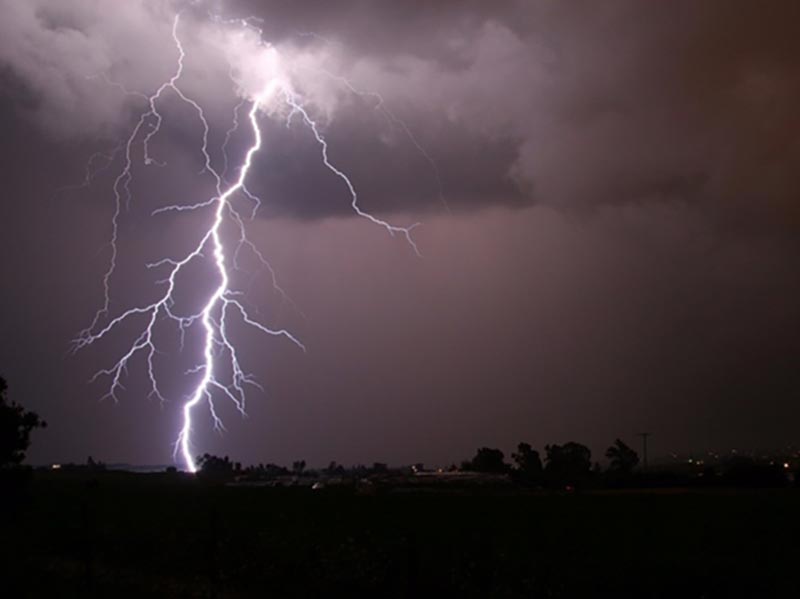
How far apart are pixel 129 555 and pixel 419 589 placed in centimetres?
816

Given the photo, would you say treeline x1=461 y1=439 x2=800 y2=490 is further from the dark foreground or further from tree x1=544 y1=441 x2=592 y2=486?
the dark foreground

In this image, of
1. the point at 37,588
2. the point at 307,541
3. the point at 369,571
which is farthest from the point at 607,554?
the point at 37,588

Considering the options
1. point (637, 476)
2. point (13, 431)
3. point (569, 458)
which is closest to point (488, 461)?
point (569, 458)

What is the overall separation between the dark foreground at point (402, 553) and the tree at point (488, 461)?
3040 inches

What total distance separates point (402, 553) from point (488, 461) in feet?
308

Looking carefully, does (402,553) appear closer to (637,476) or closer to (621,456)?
(637,476)

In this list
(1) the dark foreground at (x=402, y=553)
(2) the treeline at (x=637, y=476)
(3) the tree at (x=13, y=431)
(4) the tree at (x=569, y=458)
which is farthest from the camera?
(4) the tree at (x=569, y=458)

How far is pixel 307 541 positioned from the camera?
1802cm

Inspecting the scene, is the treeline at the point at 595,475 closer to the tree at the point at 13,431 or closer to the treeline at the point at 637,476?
the treeline at the point at 637,476

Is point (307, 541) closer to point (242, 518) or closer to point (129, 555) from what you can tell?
point (129, 555)

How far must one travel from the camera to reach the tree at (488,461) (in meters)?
104

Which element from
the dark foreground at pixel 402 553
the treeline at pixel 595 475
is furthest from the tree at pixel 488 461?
the dark foreground at pixel 402 553

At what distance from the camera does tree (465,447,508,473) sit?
10406cm

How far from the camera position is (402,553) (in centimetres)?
1427
